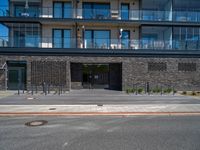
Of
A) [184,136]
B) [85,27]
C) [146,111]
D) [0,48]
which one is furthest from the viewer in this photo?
[85,27]

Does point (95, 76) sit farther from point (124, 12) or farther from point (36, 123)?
point (36, 123)

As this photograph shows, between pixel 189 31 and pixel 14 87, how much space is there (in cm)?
2309

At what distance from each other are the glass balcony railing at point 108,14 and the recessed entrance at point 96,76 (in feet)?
19.1

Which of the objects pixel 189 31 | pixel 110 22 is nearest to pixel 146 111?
pixel 110 22

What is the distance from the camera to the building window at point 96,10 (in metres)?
27.6

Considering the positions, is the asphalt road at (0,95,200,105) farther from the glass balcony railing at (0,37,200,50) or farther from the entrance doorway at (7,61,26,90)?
the glass balcony railing at (0,37,200,50)

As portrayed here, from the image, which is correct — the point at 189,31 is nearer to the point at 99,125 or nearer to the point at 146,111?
the point at 146,111

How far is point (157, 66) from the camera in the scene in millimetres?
26297

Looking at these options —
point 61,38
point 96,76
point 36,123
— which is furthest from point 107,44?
point 36,123

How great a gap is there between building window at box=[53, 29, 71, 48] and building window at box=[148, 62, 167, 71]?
31.9ft

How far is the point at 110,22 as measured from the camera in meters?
26.4

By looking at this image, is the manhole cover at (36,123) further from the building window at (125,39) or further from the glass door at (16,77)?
the building window at (125,39)

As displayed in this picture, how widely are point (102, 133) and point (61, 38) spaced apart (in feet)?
70.1

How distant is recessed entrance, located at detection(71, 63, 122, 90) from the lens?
27594 mm
